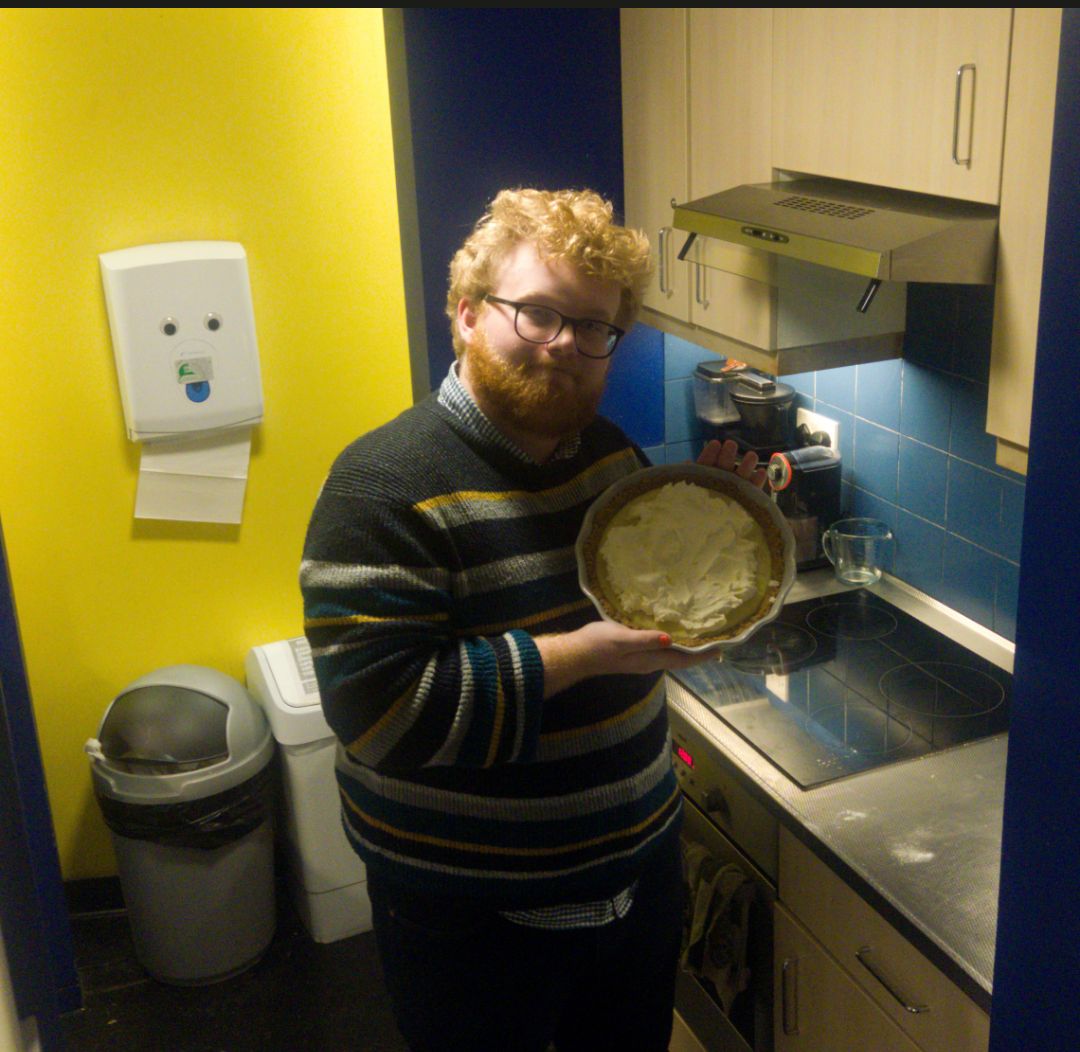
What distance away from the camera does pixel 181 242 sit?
105 inches

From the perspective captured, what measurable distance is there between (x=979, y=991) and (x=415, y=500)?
3.00 feet

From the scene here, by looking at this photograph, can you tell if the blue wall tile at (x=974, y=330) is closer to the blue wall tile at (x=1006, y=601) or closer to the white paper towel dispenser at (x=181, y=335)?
the blue wall tile at (x=1006, y=601)

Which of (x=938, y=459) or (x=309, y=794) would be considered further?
(x=309, y=794)

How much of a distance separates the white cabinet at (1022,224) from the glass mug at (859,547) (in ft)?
2.87

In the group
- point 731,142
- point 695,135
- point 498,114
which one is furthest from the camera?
point 498,114

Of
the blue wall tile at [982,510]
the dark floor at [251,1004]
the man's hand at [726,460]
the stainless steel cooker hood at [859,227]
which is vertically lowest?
the dark floor at [251,1004]

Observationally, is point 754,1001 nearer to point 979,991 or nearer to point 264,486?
point 979,991

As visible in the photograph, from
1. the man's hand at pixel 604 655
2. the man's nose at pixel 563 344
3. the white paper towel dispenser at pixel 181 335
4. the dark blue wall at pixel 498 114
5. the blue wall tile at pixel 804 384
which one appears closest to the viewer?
the man's hand at pixel 604 655

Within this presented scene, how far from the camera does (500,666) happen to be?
144cm

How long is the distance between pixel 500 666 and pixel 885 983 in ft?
2.54

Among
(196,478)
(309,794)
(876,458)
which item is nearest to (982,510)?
(876,458)

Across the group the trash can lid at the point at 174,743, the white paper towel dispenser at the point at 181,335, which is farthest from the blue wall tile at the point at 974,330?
the trash can lid at the point at 174,743

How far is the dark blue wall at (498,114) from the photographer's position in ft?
8.13

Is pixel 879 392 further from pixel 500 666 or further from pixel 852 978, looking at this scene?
pixel 500 666
